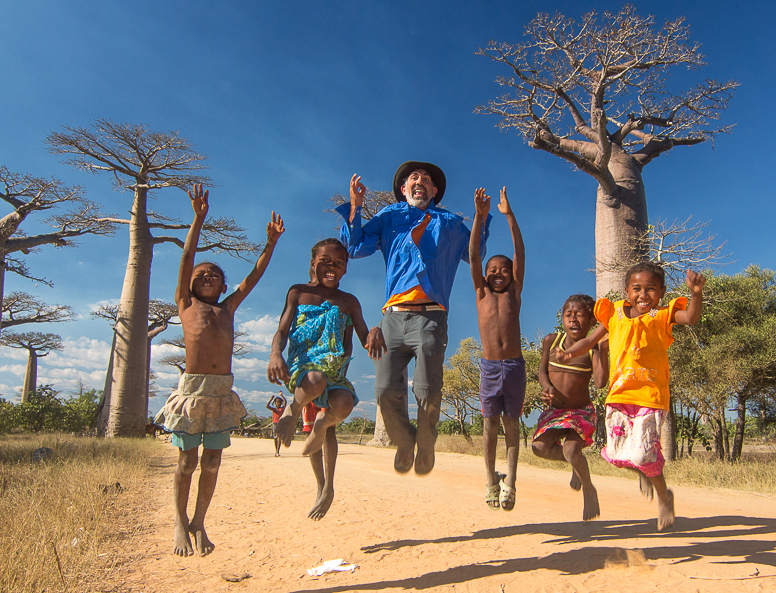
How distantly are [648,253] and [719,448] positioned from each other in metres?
5.19

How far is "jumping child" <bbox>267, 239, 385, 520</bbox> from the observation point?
12.5ft

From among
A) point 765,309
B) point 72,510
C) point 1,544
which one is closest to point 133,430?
point 72,510

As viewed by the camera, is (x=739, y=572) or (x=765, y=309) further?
(x=765, y=309)

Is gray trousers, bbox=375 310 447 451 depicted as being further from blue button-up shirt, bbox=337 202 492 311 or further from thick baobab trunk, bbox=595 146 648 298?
thick baobab trunk, bbox=595 146 648 298

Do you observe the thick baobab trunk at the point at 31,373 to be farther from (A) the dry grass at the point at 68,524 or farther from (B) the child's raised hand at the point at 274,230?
(B) the child's raised hand at the point at 274,230

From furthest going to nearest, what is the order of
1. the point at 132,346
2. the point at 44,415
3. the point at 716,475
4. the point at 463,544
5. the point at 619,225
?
1. the point at 44,415
2. the point at 132,346
3. the point at 619,225
4. the point at 716,475
5. the point at 463,544

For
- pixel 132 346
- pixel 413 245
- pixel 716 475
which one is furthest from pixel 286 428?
pixel 132 346

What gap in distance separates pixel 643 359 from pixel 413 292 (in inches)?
72.5

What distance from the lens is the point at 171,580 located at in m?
3.74

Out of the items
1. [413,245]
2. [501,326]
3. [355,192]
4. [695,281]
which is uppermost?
[355,192]

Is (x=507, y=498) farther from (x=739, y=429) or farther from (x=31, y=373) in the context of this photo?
(x=31, y=373)

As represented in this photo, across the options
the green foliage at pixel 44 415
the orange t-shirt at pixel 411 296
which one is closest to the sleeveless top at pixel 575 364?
the orange t-shirt at pixel 411 296

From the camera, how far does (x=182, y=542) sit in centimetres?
375

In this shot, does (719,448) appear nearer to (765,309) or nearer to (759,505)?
(765,309)
